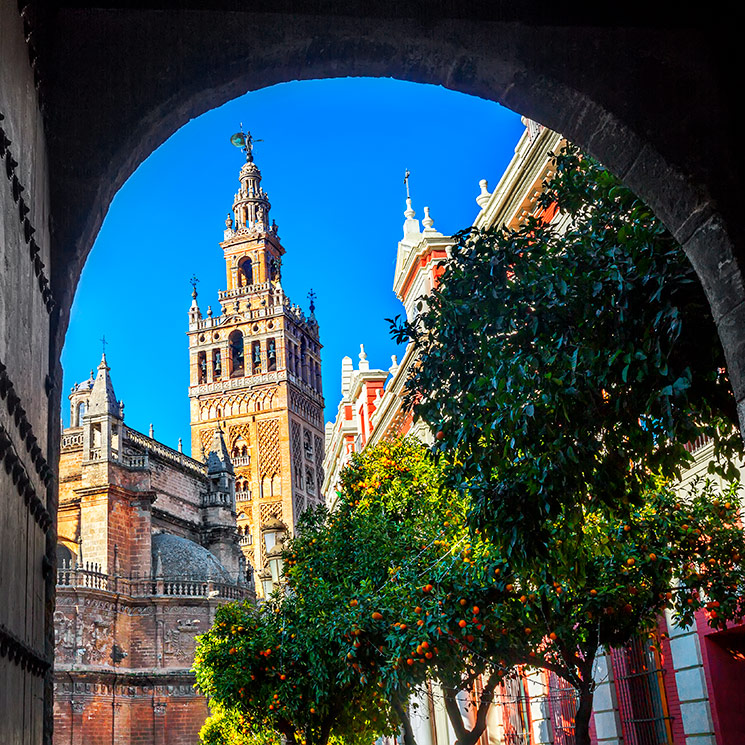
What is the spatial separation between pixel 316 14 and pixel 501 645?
7798 mm

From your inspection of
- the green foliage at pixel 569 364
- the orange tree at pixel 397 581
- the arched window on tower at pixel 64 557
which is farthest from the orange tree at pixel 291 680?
the arched window on tower at pixel 64 557

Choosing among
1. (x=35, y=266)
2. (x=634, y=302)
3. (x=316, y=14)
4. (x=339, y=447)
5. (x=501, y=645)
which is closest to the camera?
(x=35, y=266)

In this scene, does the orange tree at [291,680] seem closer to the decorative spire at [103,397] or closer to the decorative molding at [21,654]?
the decorative molding at [21,654]

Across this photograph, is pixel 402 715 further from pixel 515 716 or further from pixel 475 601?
pixel 515 716

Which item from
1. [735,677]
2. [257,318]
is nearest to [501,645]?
[735,677]

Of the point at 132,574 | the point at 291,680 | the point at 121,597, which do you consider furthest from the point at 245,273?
the point at 291,680

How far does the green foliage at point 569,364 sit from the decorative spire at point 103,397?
124ft

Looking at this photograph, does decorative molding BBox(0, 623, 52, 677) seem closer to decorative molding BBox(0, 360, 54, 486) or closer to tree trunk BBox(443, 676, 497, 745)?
decorative molding BBox(0, 360, 54, 486)

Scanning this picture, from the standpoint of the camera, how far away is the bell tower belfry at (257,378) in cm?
8100

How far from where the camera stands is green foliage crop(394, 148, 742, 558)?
717 cm

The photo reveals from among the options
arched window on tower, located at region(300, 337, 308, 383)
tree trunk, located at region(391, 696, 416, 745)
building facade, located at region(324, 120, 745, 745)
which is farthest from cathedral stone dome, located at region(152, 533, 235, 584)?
arched window on tower, located at region(300, 337, 308, 383)

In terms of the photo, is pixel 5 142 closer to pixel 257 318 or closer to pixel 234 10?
pixel 234 10

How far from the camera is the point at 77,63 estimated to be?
5.54m

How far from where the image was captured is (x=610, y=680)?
16.0m
